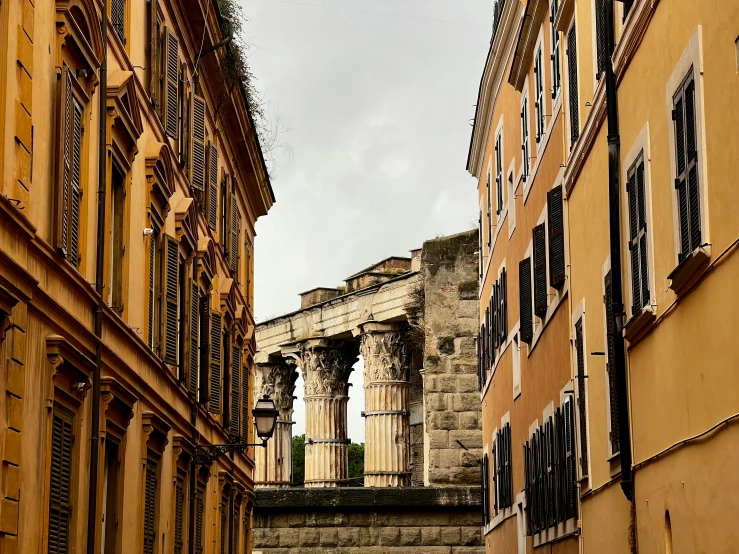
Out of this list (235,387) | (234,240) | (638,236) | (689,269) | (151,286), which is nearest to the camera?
(689,269)

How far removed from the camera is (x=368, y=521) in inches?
1417

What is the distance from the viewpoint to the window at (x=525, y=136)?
23.7 m

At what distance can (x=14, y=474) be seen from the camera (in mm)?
11094

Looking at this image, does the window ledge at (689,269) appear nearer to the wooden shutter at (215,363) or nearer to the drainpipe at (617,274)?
the drainpipe at (617,274)

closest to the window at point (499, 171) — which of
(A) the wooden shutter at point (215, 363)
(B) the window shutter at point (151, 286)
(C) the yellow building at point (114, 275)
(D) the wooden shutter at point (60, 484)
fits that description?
(C) the yellow building at point (114, 275)

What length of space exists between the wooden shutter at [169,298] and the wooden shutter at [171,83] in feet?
4.85

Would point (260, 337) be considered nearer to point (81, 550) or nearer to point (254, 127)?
point (254, 127)

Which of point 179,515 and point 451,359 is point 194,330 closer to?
point 179,515

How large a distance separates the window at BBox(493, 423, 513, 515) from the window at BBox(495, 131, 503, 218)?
4.13 m

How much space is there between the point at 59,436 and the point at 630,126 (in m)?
5.68

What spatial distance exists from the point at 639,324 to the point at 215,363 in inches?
463

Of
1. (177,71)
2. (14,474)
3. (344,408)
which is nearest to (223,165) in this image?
(177,71)

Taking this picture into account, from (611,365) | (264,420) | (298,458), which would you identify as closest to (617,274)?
(611,365)

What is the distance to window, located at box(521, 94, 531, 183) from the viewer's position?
2367 cm
